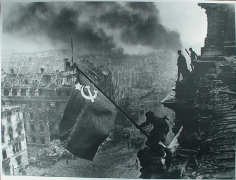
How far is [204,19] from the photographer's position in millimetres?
4730

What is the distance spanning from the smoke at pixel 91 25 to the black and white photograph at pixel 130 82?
0.02m

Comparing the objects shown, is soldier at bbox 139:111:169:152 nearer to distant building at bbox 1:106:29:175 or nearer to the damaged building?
the damaged building

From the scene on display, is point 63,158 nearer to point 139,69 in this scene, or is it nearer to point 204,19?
point 139,69

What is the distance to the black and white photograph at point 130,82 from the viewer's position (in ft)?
15.5

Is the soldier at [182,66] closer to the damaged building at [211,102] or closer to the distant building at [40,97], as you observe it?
the damaged building at [211,102]

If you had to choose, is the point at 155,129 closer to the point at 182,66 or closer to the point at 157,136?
the point at 157,136

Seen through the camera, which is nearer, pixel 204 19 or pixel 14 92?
pixel 204 19

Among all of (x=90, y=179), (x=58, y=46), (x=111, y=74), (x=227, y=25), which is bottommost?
(x=90, y=179)

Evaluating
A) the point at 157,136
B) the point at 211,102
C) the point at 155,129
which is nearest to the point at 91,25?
the point at 155,129

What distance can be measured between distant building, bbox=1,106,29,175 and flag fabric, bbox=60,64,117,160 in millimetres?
994

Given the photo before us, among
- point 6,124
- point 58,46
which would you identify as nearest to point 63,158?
point 6,124

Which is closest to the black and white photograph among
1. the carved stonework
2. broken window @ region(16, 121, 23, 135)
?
the carved stonework

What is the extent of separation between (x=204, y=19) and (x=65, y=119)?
3.29 metres

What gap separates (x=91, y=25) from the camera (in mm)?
4809
